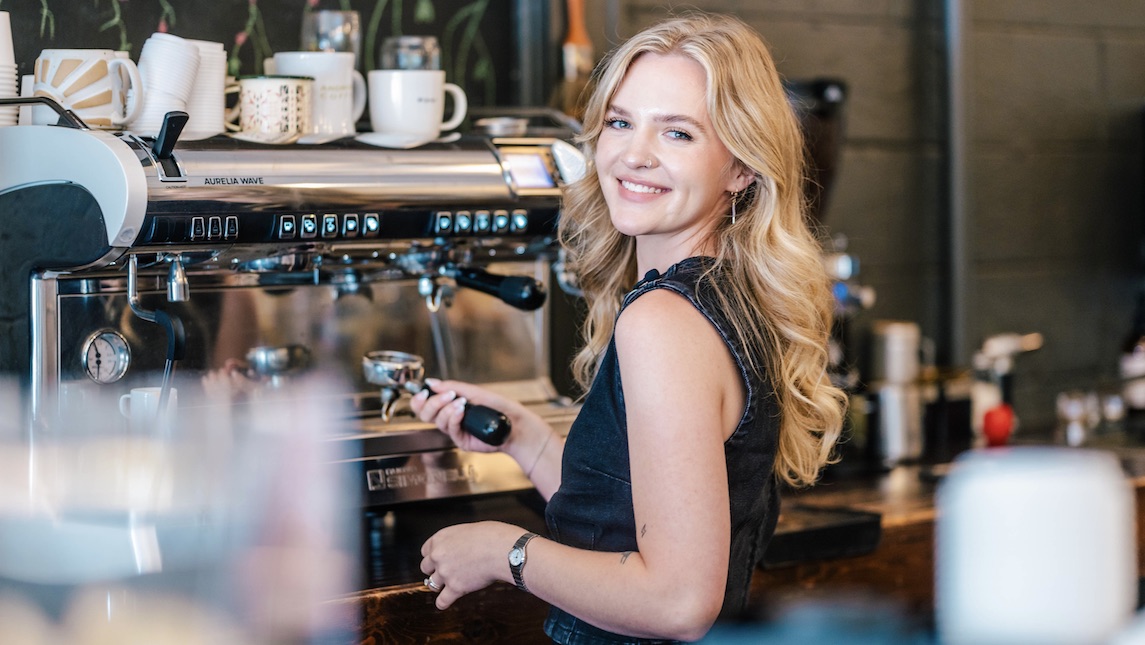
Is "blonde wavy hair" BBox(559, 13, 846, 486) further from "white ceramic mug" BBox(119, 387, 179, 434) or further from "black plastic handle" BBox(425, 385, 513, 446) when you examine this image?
"white ceramic mug" BBox(119, 387, 179, 434)

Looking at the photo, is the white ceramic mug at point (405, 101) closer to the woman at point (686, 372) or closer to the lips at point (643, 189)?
the woman at point (686, 372)

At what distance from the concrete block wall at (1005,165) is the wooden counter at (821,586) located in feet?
2.13

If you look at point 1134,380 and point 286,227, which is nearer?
point 286,227

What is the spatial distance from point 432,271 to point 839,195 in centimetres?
129

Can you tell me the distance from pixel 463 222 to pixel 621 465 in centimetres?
55

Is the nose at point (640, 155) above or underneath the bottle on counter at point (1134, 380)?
above

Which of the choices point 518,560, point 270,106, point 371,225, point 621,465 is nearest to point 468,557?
point 518,560

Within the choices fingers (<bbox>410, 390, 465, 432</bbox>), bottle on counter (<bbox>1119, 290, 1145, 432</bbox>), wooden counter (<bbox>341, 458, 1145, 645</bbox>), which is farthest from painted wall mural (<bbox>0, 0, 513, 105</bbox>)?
bottle on counter (<bbox>1119, 290, 1145, 432</bbox>)

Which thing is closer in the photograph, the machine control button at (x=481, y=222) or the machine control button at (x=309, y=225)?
the machine control button at (x=309, y=225)

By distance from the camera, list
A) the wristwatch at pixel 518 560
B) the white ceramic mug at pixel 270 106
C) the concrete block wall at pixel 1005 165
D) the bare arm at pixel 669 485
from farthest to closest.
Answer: the concrete block wall at pixel 1005 165 < the white ceramic mug at pixel 270 106 < the wristwatch at pixel 518 560 < the bare arm at pixel 669 485

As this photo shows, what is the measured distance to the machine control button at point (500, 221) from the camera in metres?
1.69

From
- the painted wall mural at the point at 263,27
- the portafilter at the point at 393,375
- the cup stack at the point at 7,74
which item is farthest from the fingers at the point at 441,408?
the painted wall mural at the point at 263,27

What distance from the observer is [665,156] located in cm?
124

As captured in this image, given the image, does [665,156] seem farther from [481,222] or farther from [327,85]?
[327,85]
